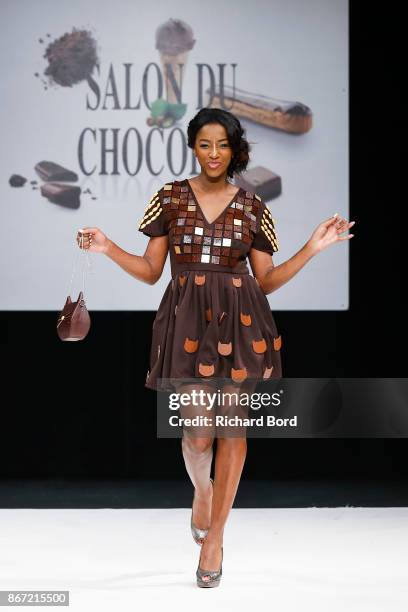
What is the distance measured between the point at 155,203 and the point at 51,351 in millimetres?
2119

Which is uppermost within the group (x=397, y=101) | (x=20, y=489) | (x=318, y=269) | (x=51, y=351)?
(x=397, y=101)

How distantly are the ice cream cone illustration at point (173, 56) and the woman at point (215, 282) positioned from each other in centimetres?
183

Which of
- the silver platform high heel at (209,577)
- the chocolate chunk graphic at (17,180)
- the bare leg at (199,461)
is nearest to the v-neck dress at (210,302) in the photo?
the bare leg at (199,461)

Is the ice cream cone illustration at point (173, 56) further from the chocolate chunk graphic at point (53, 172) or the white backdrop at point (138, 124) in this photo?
the chocolate chunk graphic at point (53, 172)

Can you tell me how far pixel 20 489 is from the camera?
17.6 ft

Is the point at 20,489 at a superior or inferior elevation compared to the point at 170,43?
inferior

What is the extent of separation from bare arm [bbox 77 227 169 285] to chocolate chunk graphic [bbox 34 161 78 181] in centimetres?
181

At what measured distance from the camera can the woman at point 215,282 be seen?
11.2 ft

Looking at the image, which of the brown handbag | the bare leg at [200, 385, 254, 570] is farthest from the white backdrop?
the bare leg at [200, 385, 254, 570]

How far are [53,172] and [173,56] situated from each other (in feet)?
2.49

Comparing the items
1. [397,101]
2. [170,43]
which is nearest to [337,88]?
[397,101]

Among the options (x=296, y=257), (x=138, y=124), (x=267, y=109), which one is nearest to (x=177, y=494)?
(x=138, y=124)

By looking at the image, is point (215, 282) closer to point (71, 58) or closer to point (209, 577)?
point (209, 577)

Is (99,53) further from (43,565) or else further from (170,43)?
(43,565)
